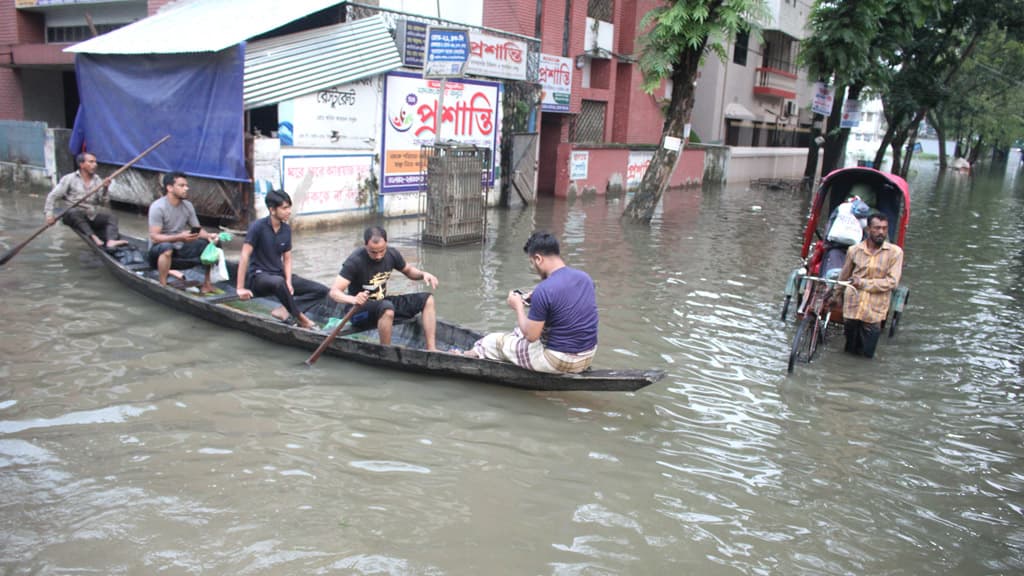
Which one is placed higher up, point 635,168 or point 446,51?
point 446,51

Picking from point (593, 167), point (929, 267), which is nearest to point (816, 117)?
point (593, 167)

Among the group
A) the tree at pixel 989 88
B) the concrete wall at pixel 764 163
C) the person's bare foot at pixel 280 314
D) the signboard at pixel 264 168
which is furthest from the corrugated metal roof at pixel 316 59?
the concrete wall at pixel 764 163

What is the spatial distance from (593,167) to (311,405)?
17.6 m

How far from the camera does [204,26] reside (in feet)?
45.0

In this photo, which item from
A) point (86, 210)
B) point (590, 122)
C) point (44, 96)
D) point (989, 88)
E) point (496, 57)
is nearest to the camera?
point (86, 210)

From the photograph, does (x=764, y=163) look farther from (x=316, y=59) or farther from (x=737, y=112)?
(x=316, y=59)

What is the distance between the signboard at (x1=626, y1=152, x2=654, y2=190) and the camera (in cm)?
2436

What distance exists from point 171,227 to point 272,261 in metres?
1.79

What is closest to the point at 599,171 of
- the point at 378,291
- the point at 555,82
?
the point at 555,82

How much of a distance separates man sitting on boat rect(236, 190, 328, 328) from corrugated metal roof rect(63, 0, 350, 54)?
5681mm

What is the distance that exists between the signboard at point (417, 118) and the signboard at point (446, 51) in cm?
189

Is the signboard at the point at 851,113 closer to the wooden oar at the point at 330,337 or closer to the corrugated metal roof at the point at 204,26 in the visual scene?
the corrugated metal roof at the point at 204,26

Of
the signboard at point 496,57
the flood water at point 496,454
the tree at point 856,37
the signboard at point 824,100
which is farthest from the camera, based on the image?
the signboard at point 824,100

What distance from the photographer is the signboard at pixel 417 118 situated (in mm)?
15078
